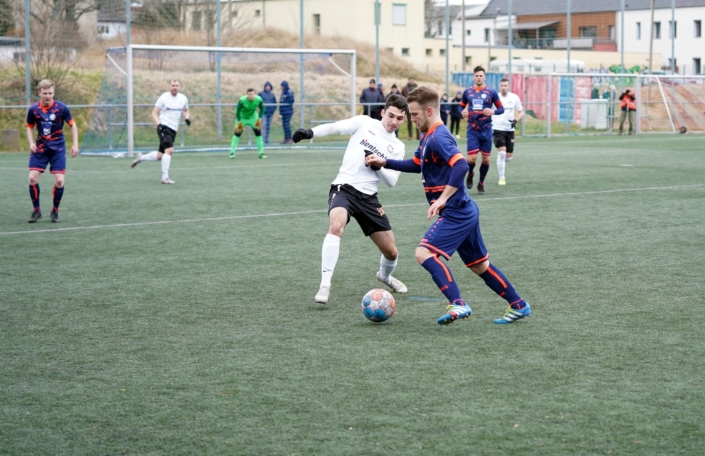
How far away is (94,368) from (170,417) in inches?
43.8

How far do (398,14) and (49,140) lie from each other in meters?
35.7

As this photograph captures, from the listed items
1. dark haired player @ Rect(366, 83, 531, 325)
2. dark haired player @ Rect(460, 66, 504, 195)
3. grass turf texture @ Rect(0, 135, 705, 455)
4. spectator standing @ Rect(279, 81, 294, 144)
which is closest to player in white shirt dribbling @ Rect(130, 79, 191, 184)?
grass turf texture @ Rect(0, 135, 705, 455)

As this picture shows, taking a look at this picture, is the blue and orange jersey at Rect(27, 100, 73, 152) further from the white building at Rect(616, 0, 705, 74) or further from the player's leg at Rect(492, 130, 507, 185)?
the white building at Rect(616, 0, 705, 74)

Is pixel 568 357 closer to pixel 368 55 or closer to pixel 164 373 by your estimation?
pixel 164 373

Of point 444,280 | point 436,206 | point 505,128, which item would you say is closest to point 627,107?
point 505,128

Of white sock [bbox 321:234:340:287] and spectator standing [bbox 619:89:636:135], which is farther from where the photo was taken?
spectator standing [bbox 619:89:636:135]

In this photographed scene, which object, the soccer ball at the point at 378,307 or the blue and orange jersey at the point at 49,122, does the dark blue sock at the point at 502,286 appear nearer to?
the soccer ball at the point at 378,307

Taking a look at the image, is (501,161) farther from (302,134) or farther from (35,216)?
(302,134)

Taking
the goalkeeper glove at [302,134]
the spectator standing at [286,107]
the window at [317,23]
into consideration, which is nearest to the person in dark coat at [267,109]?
the spectator standing at [286,107]

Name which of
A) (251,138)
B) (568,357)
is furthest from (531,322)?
(251,138)

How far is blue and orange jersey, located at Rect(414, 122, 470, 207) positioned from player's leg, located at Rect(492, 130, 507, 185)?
34.5 feet

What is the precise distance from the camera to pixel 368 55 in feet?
127

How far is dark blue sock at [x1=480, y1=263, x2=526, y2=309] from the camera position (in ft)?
21.3

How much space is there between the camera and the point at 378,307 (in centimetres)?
650
